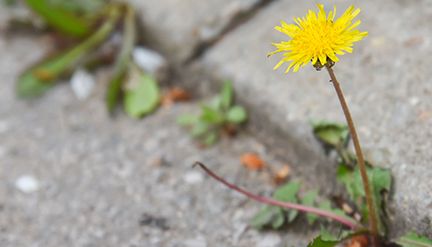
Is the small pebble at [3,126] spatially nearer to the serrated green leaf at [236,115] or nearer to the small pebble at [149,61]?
the small pebble at [149,61]

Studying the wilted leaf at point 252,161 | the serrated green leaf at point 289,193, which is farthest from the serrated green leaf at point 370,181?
the wilted leaf at point 252,161

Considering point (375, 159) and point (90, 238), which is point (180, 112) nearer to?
point (90, 238)

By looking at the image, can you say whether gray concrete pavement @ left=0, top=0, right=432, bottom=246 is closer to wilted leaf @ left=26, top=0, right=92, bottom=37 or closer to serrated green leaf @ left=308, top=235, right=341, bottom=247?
serrated green leaf @ left=308, top=235, right=341, bottom=247

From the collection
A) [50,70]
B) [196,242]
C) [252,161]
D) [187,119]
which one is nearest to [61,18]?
[50,70]

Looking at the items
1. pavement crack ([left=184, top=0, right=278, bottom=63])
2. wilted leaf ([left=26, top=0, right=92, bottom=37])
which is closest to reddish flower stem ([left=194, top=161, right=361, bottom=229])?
pavement crack ([left=184, top=0, right=278, bottom=63])

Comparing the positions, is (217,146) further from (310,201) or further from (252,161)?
(310,201)

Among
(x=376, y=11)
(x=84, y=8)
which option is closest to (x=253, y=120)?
(x=376, y=11)
